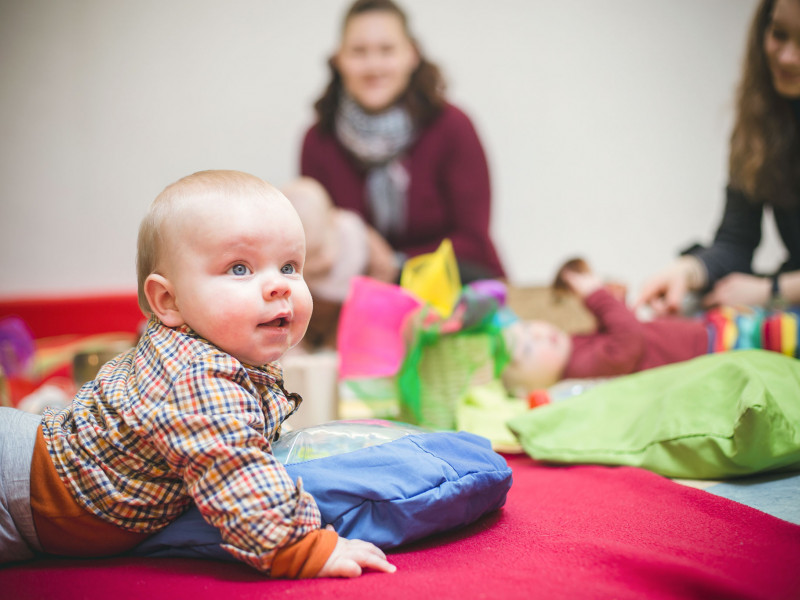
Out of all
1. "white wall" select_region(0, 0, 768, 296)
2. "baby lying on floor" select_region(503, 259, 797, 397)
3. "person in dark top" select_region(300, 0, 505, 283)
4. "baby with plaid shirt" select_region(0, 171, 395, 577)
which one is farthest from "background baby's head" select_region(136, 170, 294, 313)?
"white wall" select_region(0, 0, 768, 296)

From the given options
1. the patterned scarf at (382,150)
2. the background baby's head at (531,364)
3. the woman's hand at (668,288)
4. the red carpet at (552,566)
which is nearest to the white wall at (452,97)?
the patterned scarf at (382,150)

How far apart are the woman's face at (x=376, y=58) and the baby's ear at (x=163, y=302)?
163 centimetres

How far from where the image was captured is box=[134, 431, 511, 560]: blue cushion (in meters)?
0.62

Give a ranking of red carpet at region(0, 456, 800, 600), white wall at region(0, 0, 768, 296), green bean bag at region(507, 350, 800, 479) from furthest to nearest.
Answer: white wall at region(0, 0, 768, 296), green bean bag at region(507, 350, 800, 479), red carpet at region(0, 456, 800, 600)

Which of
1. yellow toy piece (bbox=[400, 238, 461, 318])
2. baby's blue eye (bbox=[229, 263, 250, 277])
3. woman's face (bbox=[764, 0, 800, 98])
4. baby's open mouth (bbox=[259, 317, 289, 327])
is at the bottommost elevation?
yellow toy piece (bbox=[400, 238, 461, 318])

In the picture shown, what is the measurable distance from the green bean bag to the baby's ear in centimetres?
57

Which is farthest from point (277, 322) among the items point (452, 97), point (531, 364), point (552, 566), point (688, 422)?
point (452, 97)

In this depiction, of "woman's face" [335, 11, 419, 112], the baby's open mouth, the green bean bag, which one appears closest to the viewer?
the baby's open mouth

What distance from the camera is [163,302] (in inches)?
25.2

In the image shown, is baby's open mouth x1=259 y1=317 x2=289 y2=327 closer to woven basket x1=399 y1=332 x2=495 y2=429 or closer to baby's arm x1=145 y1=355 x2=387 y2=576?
baby's arm x1=145 y1=355 x2=387 y2=576

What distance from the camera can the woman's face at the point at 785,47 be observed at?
1397mm

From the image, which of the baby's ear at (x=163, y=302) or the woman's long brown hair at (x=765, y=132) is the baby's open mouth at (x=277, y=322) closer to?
the baby's ear at (x=163, y=302)

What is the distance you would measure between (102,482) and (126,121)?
6.49ft

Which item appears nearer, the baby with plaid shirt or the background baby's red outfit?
the baby with plaid shirt
